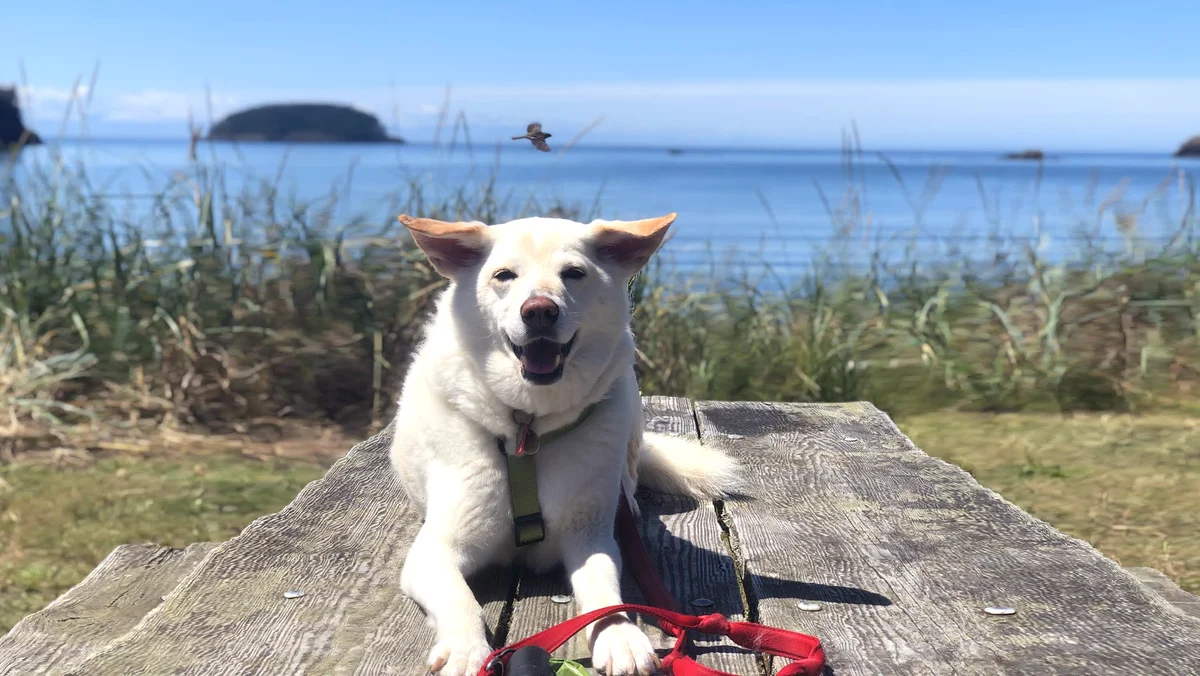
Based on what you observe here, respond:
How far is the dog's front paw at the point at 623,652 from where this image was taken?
183 cm

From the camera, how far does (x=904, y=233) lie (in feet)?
23.0

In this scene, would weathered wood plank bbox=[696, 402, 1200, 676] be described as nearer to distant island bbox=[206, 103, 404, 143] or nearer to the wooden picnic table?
the wooden picnic table

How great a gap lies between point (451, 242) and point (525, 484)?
599 millimetres

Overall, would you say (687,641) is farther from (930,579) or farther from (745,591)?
(930,579)

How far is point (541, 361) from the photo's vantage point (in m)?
2.26

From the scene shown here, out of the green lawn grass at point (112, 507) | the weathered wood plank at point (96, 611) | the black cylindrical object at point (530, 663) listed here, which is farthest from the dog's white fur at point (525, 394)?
the green lawn grass at point (112, 507)

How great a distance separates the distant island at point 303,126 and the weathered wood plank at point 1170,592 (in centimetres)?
542

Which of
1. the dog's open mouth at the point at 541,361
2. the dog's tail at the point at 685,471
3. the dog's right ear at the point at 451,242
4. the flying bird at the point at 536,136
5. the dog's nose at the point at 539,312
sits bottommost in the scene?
the dog's tail at the point at 685,471

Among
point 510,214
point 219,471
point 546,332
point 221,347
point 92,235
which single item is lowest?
point 219,471

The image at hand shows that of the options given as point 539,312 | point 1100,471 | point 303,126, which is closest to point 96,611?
point 539,312

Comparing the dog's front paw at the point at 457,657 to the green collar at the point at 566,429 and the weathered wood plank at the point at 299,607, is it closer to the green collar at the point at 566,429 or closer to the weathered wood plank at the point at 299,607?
the weathered wood plank at the point at 299,607

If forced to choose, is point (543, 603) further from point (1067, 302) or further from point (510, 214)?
point (1067, 302)

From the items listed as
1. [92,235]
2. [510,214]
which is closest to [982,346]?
[510,214]

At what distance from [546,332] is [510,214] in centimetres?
386
